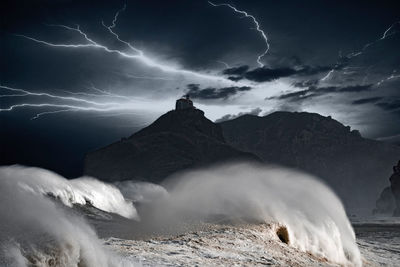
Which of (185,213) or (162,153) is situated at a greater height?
(185,213)

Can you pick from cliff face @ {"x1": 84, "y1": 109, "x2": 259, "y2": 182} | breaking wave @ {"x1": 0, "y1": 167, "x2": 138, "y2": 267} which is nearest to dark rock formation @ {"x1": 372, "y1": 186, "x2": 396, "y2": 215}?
cliff face @ {"x1": 84, "y1": 109, "x2": 259, "y2": 182}

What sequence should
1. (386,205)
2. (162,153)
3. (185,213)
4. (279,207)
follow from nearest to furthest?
(185,213) < (279,207) < (162,153) < (386,205)

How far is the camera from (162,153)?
450 ft

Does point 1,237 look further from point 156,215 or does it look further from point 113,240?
point 156,215

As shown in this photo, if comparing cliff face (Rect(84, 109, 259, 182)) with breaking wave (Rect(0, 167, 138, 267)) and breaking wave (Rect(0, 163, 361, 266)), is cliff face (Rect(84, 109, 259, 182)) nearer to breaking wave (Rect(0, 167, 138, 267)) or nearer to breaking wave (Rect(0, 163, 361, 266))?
breaking wave (Rect(0, 163, 361, 266))

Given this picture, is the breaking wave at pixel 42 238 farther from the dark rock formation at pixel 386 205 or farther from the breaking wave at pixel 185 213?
the dark rock formation at pixel 386 205

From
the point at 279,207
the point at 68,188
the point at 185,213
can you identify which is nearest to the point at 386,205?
the point at 68,188

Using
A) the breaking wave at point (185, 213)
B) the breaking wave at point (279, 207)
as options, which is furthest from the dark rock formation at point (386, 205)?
the breaking wave at point (185, 213)

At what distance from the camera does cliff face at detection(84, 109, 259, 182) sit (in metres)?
131

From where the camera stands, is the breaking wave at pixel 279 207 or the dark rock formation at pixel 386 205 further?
the dark rock formation at pixel 386 205

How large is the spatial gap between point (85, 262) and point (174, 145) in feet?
443

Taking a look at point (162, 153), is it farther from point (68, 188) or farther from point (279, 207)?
point (279, 207)

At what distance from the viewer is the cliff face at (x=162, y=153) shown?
131 metres

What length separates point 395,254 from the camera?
81.6 ft
